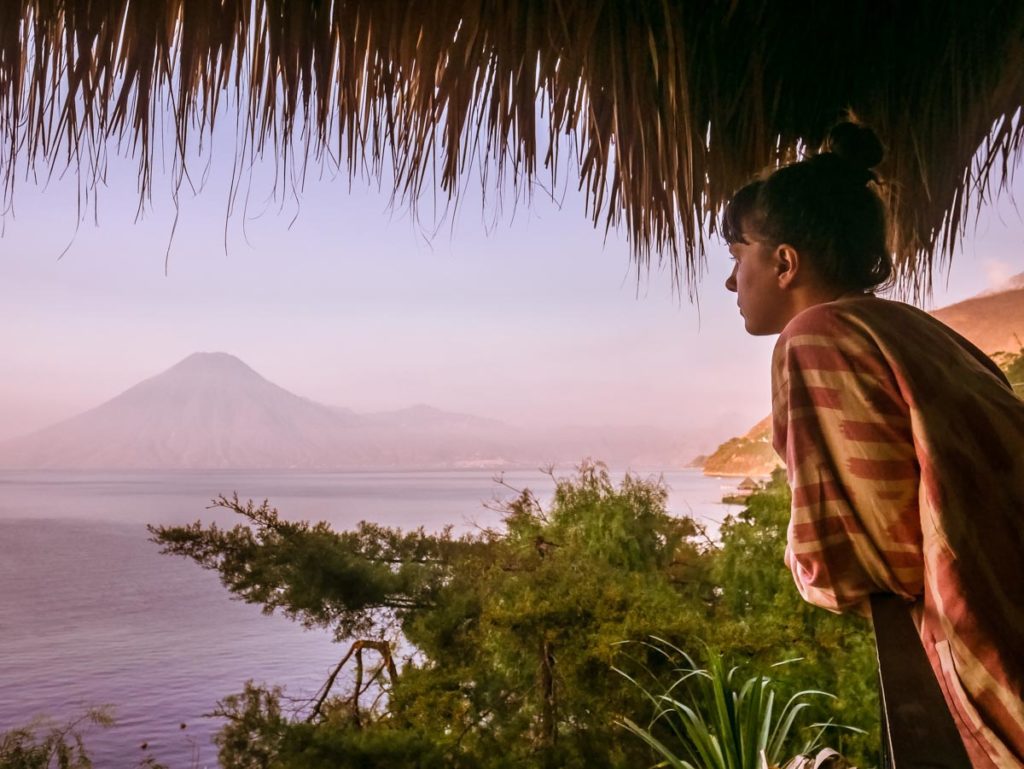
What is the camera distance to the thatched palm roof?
1021 mm

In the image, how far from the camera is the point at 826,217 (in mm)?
847

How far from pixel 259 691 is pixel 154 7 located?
2096mm

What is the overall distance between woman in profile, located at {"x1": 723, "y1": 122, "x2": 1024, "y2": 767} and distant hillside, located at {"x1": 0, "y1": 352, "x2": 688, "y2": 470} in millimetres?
2221

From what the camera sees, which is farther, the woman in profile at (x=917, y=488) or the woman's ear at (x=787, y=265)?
the woman's ear at (x=787, y=265)

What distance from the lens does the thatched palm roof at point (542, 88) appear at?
1.02m

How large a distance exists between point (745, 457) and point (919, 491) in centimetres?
269

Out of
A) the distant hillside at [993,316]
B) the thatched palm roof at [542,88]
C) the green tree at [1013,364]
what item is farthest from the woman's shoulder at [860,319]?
the distant hillside at [993,316]

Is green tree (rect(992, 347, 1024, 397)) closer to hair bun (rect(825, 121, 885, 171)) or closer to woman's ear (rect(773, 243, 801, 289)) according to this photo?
hair bun (rect(825, 121, 885, 171))

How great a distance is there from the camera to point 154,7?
0.98 m

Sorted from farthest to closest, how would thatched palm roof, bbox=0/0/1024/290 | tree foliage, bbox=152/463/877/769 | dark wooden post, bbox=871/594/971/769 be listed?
1. tree foliage, bbox=152/463/877/769
2. thatched palm roof, bbox=0/0/1024/290
3. dark wooden post, bbox=871/594/971/769

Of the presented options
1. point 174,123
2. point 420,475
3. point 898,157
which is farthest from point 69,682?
point 898,157

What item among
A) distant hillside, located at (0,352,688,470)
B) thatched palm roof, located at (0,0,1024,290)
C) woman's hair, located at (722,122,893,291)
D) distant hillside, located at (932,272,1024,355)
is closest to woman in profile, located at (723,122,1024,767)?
woman's hair, located at (722,122,893,291)

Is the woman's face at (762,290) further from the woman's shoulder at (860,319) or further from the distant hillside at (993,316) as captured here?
the distant hillside at (993,316)

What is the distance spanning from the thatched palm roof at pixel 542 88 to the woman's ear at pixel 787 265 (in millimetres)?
351
